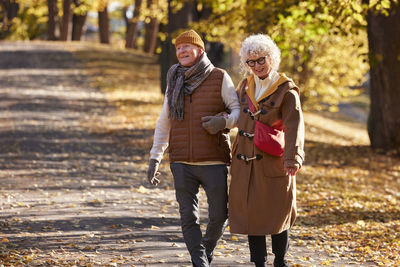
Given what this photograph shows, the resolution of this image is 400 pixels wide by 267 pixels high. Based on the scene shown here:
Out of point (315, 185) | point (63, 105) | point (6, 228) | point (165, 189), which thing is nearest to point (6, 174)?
point (165, 189)

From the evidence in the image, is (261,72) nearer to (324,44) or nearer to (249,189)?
(249,189)

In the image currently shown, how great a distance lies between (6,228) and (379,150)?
32.2 feet

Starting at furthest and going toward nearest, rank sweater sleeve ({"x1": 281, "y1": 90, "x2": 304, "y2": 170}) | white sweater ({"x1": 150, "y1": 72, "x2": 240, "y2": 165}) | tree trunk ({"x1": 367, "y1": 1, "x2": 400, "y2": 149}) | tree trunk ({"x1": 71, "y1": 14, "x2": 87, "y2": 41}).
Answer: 1. tree trunk ({"x1": 71, "y1": 14, "x2": 87, "y2": 41})
2. tree trunk ({"x1": 367, "y1": 1, "x2": 400, "y2": 149})
3. white sweater ({"x1": 150, "y1": 72, "x2": 240, "y2": 165})
4. sweater sleeve ({"x1": 281, "y1": 90, "x2": 304, "y2": 170})

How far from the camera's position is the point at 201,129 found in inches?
189

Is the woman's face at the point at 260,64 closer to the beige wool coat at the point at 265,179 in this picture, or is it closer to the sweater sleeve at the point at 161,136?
the beige wool coat at the point at 265,179

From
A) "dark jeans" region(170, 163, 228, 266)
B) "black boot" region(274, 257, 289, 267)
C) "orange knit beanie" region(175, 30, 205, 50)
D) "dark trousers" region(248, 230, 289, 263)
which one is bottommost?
"black boot" region(274, 257, 289, 267)

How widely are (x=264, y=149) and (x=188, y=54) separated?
37.0 inches

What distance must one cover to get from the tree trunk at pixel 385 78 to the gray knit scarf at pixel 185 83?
9077 mm

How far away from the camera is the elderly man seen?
4801mm

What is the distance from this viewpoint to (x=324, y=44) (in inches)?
770

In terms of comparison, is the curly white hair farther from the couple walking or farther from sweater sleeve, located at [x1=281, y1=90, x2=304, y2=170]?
sweater sleeve, located at [x1=281, y1=90, x2=304, y2=170]

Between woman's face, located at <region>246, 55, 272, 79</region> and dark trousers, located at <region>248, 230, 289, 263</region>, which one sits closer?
woman's face, located at <region>246, 55, 272, 79</region>

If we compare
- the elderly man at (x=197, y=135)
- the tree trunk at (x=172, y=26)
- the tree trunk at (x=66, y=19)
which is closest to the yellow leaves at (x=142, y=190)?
the elderly man at (x=197, y=135)

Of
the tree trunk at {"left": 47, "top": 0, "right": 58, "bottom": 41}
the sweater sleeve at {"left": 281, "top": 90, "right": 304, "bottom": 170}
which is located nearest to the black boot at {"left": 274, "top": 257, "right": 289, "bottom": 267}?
the sweater sleeve at {"left": 281, "top": 90, "right": 304, "bottom": 170}
